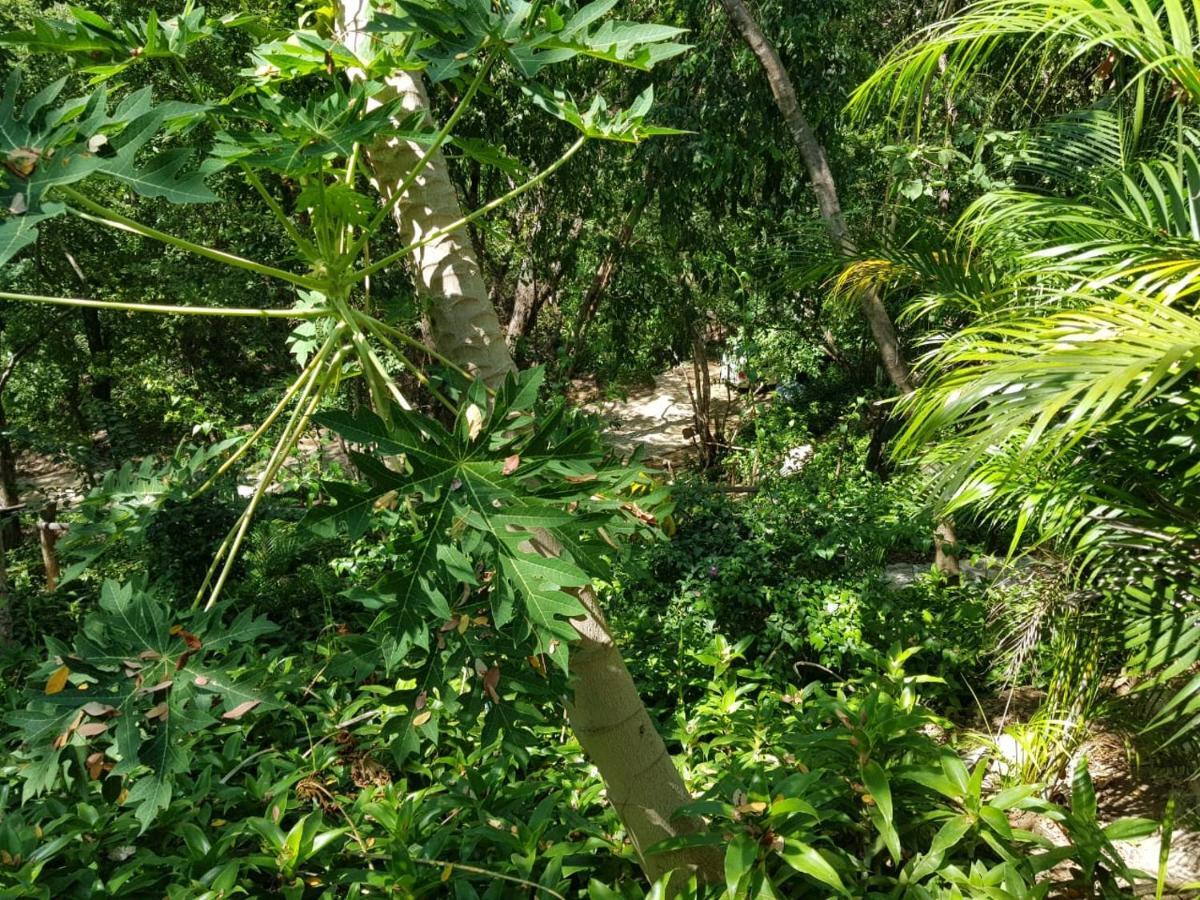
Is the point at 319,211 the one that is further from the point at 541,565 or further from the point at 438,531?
the point at 541,565

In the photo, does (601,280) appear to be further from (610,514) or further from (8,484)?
(610,514)

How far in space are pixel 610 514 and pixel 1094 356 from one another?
1241mm

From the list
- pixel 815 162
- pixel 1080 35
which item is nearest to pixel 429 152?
pixel 1080 35

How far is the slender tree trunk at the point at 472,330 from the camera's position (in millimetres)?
1387

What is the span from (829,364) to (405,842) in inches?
308

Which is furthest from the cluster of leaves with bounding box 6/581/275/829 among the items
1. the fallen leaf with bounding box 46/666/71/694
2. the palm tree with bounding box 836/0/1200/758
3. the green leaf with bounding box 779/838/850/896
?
the palm tree with bounding box 836/0/1200/758

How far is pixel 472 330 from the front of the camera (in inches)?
55.5

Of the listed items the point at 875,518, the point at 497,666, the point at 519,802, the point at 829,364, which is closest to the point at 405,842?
the point at 519,802

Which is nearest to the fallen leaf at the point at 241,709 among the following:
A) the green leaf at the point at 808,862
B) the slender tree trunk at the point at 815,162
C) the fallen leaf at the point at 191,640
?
the fallen leaf at the point at 191,640

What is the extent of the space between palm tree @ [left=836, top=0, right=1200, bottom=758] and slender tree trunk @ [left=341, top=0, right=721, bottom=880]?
2.98 feet

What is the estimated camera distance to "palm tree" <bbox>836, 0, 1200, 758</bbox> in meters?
1.85

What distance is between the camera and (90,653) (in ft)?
3.89

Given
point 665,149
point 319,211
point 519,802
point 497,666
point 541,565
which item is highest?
point 665,149

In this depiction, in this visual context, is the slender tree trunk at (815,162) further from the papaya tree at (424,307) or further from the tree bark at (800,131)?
the papaya tree at (424,307)
